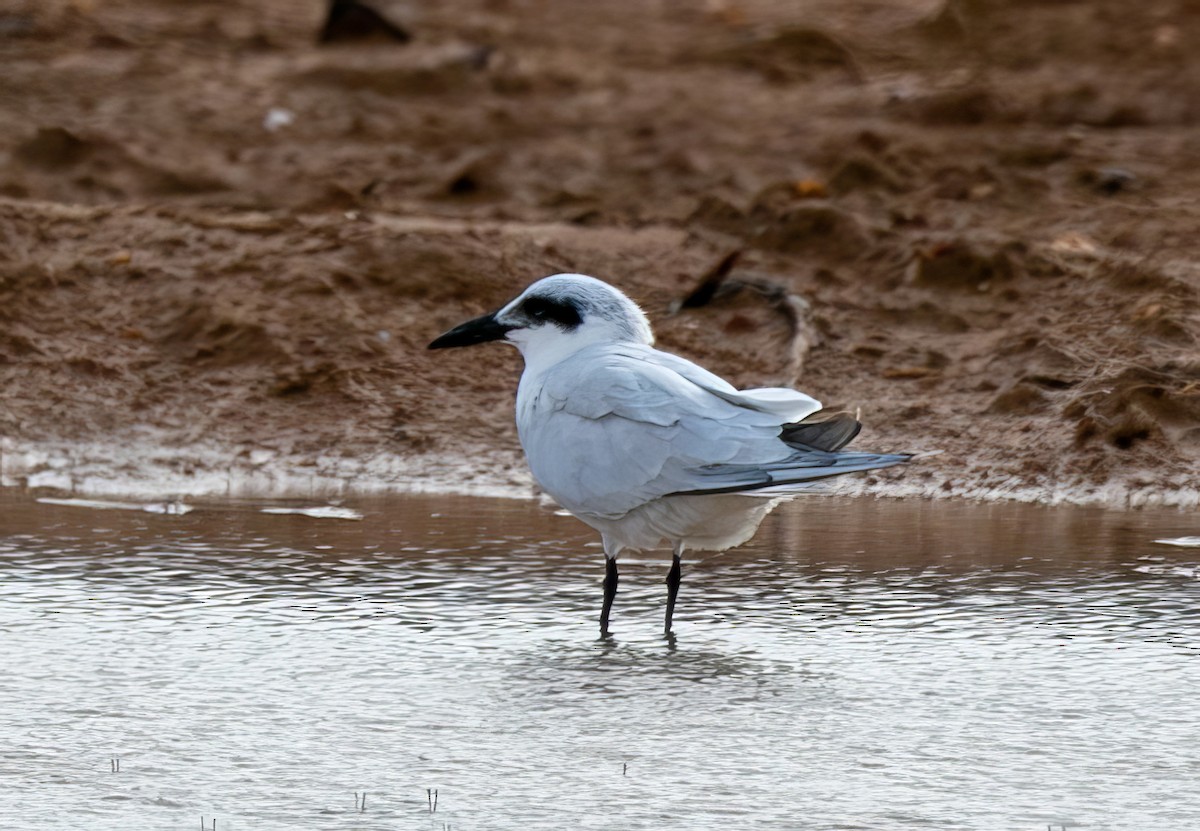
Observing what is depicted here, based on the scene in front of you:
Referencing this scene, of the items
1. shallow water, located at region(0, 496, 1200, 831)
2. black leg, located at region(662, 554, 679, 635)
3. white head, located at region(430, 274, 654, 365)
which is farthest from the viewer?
white head, located at region(430, 274, 654, 365)

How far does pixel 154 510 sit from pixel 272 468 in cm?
69

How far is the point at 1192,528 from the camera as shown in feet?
18.0

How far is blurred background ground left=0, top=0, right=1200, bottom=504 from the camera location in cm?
674

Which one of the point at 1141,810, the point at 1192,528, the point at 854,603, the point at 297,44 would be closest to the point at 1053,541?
the point at 1192,528

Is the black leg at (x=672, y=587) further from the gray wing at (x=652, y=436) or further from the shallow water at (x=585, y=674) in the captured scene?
the gray wing at (x=652, y=436)

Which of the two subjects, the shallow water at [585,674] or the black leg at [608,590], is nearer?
the shallow water at [585,674]

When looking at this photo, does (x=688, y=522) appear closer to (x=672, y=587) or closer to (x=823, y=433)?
(x=672, y=587)

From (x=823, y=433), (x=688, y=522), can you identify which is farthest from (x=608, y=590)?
(x=823, y=433)

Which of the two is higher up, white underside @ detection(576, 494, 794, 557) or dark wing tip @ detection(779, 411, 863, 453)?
dark wing tip @ detection(779, 411, 863, 453)

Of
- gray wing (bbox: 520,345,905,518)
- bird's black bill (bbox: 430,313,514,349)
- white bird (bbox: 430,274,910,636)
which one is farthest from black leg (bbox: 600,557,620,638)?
bird's black bill (bbox: 430,313,514,349)

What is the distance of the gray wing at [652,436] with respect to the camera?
14.2 feet

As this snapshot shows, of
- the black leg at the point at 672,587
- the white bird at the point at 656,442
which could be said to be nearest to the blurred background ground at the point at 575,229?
the white bird at the point at 656,442

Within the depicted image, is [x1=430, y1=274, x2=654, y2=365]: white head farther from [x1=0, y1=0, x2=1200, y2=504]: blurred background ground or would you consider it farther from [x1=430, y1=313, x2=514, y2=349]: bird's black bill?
[x1=0, y1=0, x2=1200, y2=504]: blurred background ground

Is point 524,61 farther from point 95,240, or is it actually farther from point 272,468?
point 272,468
